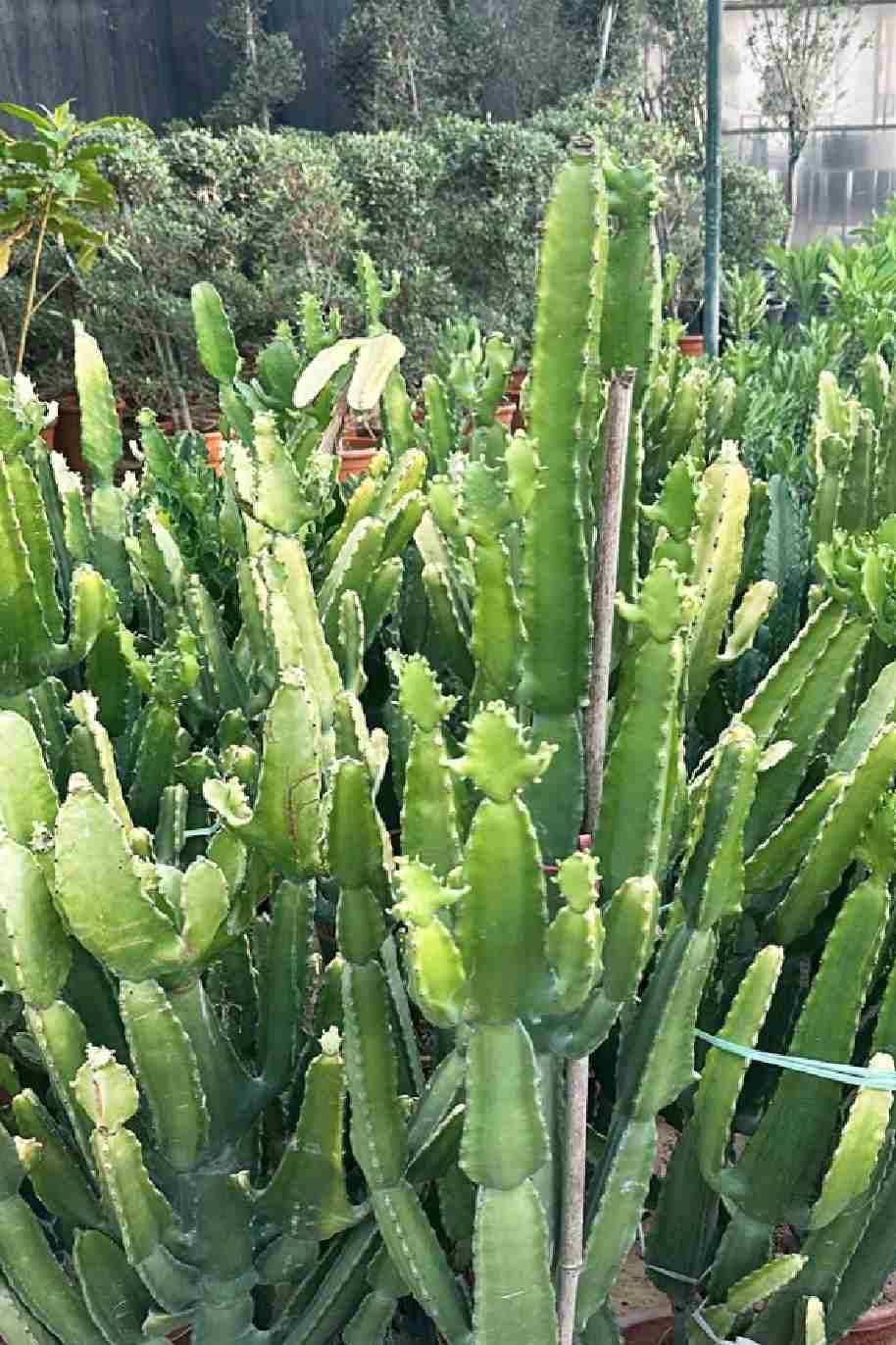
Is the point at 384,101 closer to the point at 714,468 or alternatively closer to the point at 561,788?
the point at 714,468

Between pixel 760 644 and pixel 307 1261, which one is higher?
pixel 760 644

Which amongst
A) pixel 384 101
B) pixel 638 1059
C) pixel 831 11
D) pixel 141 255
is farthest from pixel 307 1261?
pixel 831 11

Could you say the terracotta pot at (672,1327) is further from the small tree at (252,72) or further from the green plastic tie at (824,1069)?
the small tree at (252,72)

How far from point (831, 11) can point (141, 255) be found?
5.01 meters

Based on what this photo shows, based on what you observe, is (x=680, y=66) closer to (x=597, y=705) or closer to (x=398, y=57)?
(x=398, y=57)

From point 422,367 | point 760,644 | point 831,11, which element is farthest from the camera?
point 831,11

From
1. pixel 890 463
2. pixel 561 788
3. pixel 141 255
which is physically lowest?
pixel 561 788

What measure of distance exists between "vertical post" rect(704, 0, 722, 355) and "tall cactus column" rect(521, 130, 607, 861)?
6.23 ft

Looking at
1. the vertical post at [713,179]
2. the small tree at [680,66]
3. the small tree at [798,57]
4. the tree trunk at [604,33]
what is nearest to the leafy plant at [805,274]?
the vertical post at [713,179]

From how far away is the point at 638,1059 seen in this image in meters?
0.96

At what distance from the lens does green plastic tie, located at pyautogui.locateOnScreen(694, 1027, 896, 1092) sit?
930mm

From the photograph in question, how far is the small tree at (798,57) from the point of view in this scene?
7.54 meters

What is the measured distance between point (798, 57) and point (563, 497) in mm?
7867

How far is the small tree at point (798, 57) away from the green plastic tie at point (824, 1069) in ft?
25.4
